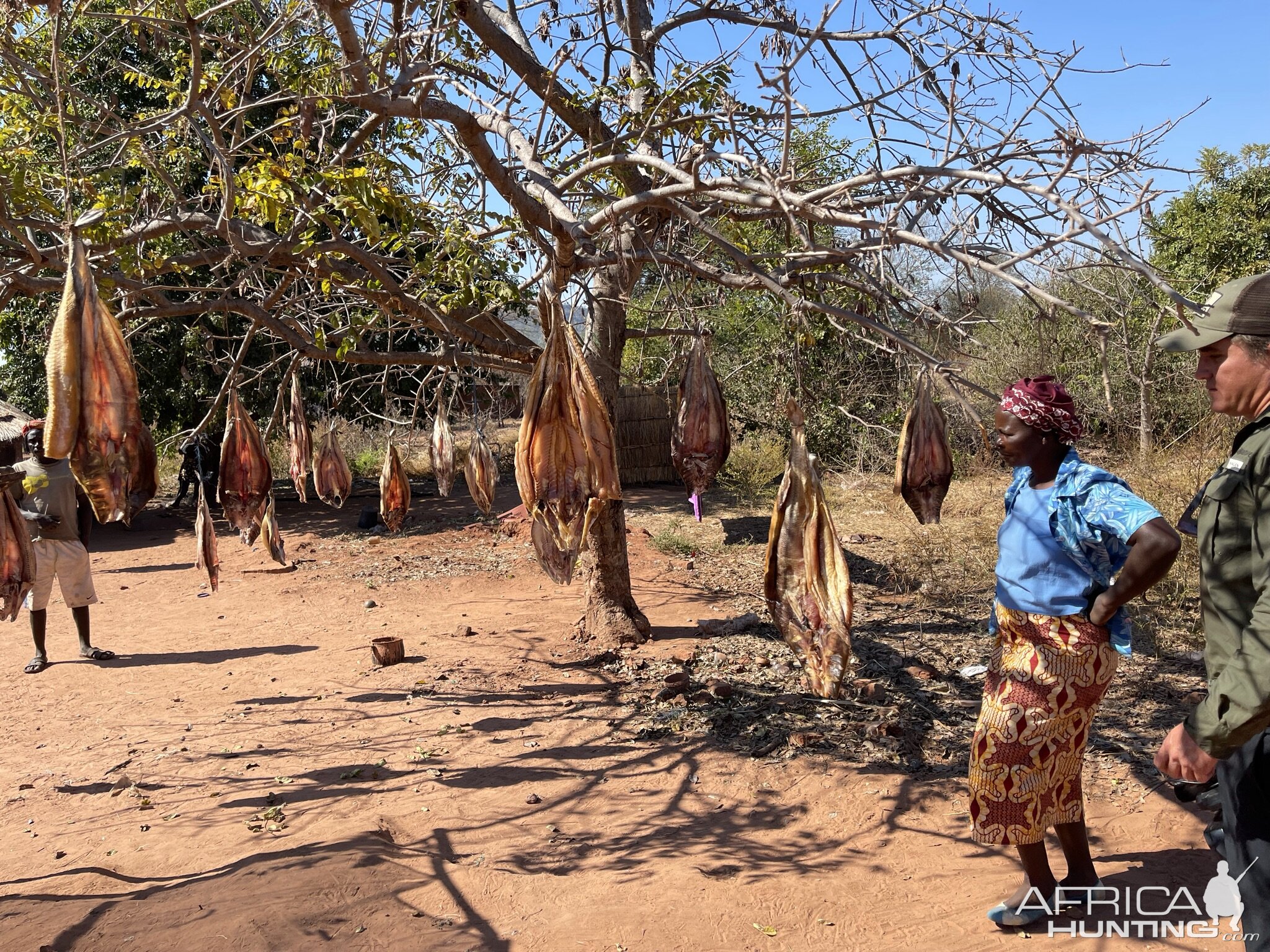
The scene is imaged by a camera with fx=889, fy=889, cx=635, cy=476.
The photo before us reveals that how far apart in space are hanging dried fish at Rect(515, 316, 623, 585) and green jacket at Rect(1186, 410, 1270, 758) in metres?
1.54

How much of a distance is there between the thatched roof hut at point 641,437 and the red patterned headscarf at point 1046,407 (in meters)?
12.7

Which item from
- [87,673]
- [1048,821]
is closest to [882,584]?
[1048,821]

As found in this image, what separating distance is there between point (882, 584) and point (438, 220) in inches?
206

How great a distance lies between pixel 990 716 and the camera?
2945 millimetres

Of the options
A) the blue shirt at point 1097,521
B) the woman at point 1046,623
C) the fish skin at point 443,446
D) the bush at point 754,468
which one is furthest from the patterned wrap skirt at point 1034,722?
the bush at point 754,468

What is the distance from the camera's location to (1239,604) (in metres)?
2.01

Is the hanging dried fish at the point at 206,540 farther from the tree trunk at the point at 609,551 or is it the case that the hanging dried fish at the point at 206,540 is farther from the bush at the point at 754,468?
the bush at the point at 754,468

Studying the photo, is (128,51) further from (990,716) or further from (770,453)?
(990,716)

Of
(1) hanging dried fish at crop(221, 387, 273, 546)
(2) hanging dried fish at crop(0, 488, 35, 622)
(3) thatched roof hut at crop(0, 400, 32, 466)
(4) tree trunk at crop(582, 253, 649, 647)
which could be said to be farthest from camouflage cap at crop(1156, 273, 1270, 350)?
(3) thatched roof hut at crop(0, 400, 32, 466)

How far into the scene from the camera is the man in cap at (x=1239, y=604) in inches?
73.8

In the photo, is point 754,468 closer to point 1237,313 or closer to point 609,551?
point 609,551

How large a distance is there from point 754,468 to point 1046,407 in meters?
12.0

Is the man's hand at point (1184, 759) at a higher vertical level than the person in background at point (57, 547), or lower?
lower

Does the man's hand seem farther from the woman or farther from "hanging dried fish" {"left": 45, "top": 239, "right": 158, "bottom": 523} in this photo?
"hanging dried fish" {"left": 45, "top": 239, "right": 158, "bottom": 523}
